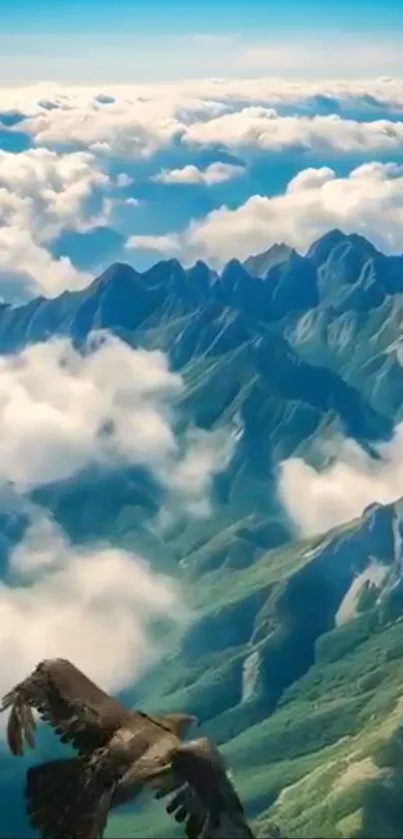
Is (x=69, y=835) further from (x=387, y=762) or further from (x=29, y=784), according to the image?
(x=387, y=762)

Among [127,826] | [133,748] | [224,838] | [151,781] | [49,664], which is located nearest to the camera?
[224,838]

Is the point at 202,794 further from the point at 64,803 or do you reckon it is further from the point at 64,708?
the point at 64,708

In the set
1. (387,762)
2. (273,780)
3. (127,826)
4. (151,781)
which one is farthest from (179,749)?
(273,780)

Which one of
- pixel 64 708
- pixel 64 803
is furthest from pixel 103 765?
pixel 64 708

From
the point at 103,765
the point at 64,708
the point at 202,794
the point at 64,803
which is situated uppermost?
the point at 64,708

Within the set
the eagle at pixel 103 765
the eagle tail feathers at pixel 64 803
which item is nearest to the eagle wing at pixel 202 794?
the eagle at pixel 103 765
